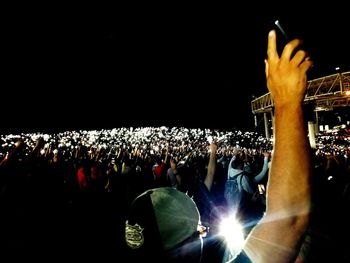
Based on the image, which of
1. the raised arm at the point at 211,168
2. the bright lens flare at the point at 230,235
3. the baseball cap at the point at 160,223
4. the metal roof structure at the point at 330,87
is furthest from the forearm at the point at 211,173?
the metal roof structure at the point at 330,87

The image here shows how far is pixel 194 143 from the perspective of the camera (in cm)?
2827

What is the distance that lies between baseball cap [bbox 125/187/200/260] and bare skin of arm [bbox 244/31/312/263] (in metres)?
0.32

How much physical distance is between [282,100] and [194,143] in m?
27.1

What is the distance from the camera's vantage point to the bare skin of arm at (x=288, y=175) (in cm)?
117

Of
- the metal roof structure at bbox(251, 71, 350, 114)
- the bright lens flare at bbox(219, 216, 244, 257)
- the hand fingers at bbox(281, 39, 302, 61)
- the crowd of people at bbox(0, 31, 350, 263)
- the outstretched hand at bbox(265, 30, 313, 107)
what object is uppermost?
the metal roof structure at bbox(251, 71, 350, 114)

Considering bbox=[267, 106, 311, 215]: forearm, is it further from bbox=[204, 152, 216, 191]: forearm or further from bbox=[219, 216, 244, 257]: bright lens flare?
bbox=[204, 152, 216, 191]: forearm

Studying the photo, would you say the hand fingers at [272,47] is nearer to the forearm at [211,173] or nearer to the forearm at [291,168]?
the forearm at [291,168]

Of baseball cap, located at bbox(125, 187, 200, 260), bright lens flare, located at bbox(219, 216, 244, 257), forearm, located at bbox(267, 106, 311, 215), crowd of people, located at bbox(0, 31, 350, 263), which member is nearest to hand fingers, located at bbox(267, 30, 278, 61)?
crowd of people, located at bbox(0, 31, 350, 263)

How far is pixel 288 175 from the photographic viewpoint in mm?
1175

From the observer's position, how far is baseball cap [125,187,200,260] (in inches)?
55.4

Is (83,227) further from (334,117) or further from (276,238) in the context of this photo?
(334,117)

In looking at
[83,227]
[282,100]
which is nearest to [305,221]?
[282,100]

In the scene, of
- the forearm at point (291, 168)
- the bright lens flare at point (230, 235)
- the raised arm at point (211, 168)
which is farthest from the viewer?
the raised arm at point (211, 168)

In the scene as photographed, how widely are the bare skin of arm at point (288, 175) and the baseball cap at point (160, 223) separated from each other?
0.32m
